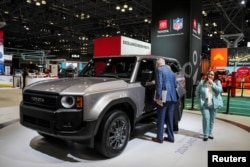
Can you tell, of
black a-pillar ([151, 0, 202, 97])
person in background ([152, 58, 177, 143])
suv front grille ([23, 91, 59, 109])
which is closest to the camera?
suv front grille ([23, 91, 59, 109])

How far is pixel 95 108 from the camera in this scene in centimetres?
300

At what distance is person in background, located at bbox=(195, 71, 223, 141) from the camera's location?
4125mm

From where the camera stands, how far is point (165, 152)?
141 inches

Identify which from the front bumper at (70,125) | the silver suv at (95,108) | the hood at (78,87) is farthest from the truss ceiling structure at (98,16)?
the front bumper at (70,125)

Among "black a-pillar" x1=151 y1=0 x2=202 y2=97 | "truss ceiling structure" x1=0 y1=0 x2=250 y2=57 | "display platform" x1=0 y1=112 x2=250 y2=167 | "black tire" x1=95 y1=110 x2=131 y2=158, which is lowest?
"display platform" x1=0 y1=112 x2=250 y2=167

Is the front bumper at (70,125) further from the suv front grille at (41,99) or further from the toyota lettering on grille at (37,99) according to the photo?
the toyota lettering on grille at (37,99)

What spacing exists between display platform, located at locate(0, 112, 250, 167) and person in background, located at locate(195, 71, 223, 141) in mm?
393

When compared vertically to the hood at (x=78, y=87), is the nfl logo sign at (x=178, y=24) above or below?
above

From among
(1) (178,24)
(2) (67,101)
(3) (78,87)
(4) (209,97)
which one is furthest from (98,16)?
(2) (67,101)

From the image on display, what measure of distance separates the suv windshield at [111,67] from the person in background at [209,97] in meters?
1.36

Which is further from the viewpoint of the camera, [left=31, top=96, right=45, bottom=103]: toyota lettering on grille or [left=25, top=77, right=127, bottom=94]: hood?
[left=31, top=96, right=45, bottom=103]: toyota lettering on grille

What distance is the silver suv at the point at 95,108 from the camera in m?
2.91

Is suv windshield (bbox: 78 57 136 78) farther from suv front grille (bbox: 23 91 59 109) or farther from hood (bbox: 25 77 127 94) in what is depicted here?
suv front grille (bbox: 23 91 59 109)

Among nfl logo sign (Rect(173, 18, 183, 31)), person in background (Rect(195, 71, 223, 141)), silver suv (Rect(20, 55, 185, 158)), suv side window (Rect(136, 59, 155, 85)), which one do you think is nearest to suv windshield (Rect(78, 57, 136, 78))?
silver suv (Rect(20, 55, 185, 158))
